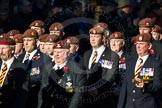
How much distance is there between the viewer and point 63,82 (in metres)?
14.9

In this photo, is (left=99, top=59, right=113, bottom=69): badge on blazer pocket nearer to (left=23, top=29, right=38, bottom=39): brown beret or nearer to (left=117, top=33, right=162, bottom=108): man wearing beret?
(left=117, top=33, right=162, bottom=108): man wearing beret

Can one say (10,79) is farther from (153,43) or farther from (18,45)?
(153,43)

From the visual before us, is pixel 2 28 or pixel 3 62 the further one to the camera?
pixel 2 28

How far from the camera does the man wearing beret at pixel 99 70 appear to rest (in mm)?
16281

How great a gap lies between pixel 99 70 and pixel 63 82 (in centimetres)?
158

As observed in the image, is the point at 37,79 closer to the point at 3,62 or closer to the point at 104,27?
the point at 3,62

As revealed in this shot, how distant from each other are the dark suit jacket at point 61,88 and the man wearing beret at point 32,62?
1.02ft

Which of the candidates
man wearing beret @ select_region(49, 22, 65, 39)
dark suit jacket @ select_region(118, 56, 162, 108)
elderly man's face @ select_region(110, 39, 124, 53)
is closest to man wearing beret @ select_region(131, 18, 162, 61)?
elderly man's face @ select_region(110, 39, 124, 53)

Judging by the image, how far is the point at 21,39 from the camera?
16609 millimetres

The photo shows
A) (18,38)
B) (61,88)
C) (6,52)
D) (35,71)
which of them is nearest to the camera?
(6,52)

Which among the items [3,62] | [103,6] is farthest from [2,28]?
[3,62]

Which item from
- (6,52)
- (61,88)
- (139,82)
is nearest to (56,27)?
(61,88)

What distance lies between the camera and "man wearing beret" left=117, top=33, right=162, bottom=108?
14.6 meters

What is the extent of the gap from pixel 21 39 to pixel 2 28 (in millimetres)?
3398
